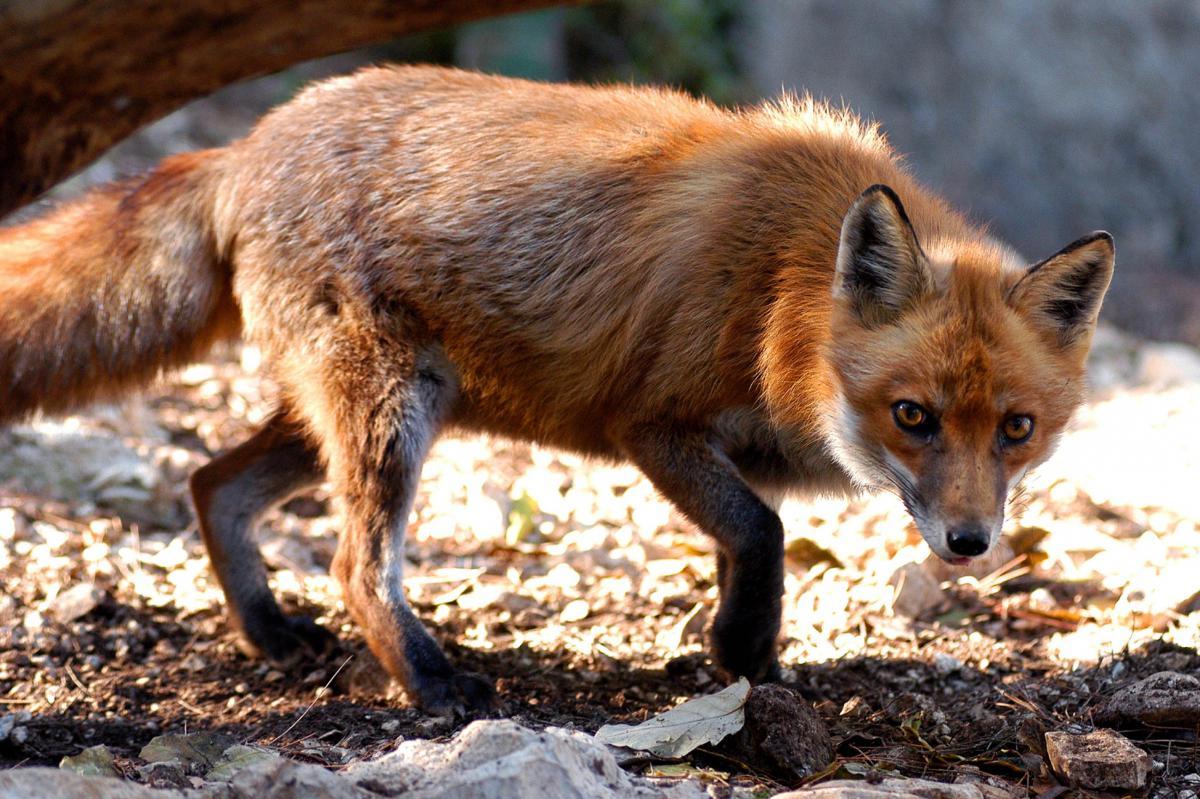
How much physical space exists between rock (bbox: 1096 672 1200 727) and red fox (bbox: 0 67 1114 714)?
0.79 meters

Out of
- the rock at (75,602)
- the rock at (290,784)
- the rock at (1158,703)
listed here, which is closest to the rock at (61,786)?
the rock at (290,784)

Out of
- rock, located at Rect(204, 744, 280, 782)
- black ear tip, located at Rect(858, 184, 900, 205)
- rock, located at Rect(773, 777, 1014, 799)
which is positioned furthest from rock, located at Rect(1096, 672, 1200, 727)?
rock, located at Rect(204, 744, 280, 782)

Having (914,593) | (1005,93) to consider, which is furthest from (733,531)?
(1005,93)

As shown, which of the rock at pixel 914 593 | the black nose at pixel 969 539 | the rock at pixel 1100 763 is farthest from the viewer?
the rock at pixel 914 593

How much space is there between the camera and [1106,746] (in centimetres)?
358

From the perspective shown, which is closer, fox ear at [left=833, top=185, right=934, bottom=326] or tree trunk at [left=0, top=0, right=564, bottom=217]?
fox ear at [left=833, top=185, right=934, bottom=326]

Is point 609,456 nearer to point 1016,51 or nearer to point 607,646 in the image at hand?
point 607,646

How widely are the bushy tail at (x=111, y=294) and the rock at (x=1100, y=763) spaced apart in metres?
3.70

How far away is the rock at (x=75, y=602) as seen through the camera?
5.04 meters

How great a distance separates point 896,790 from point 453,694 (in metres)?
1.83

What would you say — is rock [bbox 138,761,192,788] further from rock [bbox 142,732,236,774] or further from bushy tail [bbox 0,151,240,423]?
bushy tail [bbox 0,151,240,423]

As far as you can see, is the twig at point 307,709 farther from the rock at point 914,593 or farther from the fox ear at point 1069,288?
the fox ear at point 1069,288

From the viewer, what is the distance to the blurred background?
10.9m

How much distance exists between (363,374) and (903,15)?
855cm
